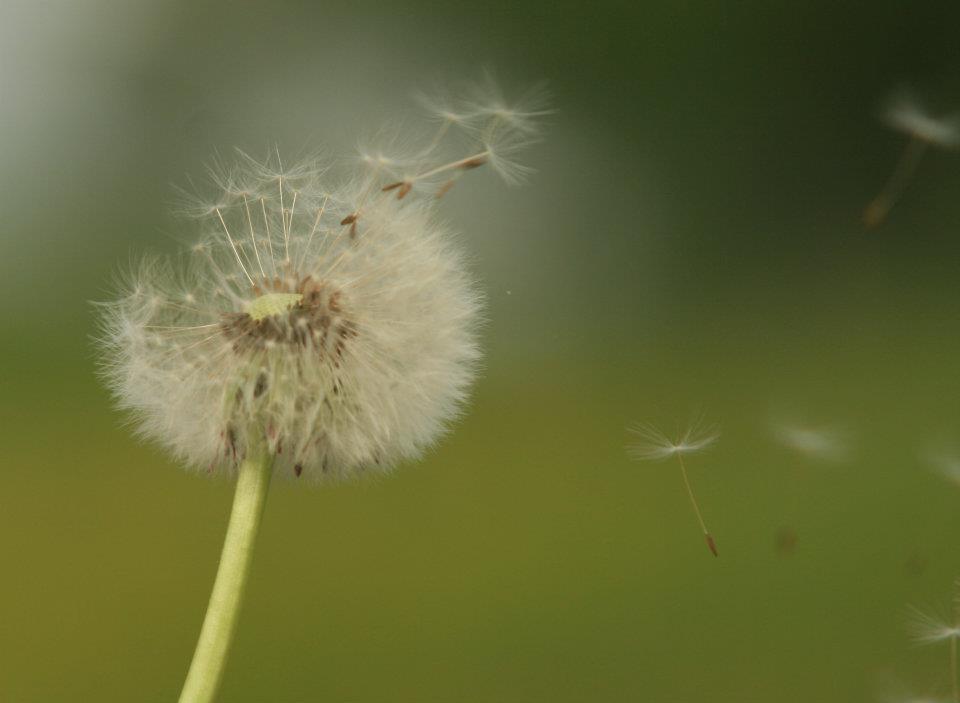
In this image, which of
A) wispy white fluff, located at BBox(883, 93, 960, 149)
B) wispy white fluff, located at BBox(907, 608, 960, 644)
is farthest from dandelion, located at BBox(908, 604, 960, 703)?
wispy white fluff, located at BBox(883, 93, 960, 149)

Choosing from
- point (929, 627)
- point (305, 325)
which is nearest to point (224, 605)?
point (305, 325)

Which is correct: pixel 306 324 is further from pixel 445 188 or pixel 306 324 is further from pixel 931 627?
pixel 931 627

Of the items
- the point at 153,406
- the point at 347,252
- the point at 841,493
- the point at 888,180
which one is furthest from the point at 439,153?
the point at 888,180

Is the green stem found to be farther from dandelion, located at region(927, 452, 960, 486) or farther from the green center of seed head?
dandelion, located at region(927, 452, 960, 486)

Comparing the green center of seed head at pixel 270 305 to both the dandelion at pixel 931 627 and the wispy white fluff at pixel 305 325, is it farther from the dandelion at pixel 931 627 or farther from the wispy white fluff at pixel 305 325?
the dandelion at pixel 931 627

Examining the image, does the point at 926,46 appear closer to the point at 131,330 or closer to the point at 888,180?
the point at 888,180

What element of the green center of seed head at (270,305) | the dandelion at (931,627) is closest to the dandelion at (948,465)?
the dandelion at (931,627)
